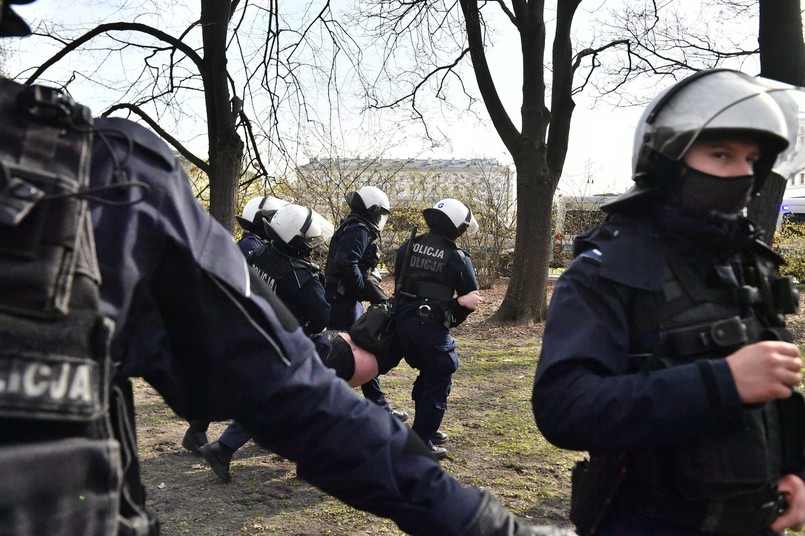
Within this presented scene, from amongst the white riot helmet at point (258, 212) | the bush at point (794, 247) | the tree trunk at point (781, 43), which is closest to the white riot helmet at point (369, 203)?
the white riot helmet at point (258, 212)

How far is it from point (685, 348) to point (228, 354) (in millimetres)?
1102

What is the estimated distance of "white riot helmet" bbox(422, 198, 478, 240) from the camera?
18.5 feet

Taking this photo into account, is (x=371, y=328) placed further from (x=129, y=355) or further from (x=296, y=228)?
(x=129, y=355)

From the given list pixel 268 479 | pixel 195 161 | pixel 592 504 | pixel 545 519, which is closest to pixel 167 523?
pixel 268 479

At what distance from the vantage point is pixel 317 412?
1.16 metres

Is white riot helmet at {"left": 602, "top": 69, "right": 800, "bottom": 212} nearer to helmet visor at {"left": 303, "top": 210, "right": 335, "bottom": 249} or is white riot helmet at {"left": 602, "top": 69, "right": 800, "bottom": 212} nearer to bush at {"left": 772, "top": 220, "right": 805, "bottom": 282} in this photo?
helmet visor at {"left": 303, "top": 210, "right": 335, "bottom": 249}

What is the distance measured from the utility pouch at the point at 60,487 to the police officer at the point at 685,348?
109 centimetres

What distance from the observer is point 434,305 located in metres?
5.50

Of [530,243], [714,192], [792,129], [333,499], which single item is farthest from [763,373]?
[530,243]

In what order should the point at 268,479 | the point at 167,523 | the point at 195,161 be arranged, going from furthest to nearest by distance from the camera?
the point at 195,161 → the point at 268,479 → the point at 167,523

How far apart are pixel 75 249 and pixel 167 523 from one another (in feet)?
11.7

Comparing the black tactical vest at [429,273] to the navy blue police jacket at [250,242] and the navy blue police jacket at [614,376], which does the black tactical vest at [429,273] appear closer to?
the navy blue police jacket at [250,242]

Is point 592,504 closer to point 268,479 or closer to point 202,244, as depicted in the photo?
point 202,244

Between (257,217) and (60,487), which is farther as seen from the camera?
(257,217)
